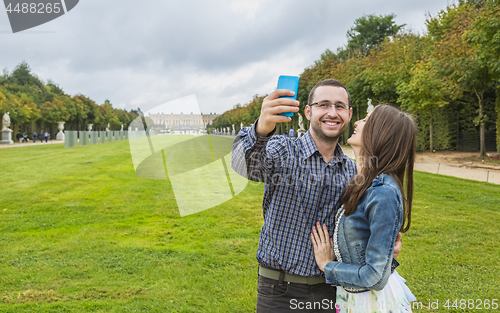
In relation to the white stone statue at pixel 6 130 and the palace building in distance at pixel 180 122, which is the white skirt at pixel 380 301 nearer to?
the palace building in distance at pixel 180 122

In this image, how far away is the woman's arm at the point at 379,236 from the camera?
58.9 inches

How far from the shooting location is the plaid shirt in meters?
1.74

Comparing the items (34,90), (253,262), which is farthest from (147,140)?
(34,90)

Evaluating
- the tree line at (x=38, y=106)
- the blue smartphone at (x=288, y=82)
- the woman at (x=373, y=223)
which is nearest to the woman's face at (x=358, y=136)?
the woman at (x=373, y=223)

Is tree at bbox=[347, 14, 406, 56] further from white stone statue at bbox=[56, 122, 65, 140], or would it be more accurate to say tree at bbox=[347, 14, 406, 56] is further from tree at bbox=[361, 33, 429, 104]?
white stone statue at bbox=[56, 122, 65, 140]

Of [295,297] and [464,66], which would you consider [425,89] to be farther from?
[295,297]

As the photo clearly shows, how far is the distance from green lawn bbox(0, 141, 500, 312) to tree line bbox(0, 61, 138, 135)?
2988 centimetres

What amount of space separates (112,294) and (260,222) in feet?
11.9

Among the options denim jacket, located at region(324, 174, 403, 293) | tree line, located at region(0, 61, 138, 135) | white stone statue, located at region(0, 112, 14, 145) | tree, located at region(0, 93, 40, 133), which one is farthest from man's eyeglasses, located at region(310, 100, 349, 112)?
tree, located at region(0, 93, 40, 133)

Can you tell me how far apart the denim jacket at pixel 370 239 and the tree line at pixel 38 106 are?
120 ft

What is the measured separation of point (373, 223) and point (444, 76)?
17178mm

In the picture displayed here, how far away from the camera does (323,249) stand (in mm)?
1687

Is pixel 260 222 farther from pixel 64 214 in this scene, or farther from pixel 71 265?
pixel 64 214

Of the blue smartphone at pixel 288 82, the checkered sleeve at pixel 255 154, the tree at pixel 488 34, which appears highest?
the tree at pixel 488 34
